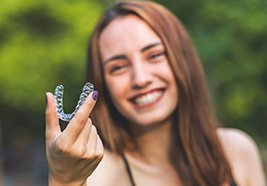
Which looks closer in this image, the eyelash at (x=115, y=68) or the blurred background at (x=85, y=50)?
the eyelash at (x=115, y=68)

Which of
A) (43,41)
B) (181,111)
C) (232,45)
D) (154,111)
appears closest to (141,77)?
(154,111)

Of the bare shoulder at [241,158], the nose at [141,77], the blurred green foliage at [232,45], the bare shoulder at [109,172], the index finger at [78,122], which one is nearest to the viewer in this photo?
the index finger at [78,122]

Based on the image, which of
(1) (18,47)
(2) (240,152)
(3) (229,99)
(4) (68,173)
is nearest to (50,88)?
(1) (18,47)

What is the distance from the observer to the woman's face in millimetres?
2893

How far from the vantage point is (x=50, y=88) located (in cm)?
754

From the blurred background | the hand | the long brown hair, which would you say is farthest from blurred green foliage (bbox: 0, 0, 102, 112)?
the hand

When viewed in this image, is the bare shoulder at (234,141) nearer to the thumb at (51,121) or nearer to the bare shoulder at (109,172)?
the bare shoulder at (109,172)

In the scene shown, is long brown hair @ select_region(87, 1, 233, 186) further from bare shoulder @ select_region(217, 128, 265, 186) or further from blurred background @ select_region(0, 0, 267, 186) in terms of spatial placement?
blurred background @ select_region(0, 0, 267, 186)

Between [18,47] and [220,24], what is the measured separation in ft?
6.90

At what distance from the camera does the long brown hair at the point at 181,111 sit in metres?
2.98

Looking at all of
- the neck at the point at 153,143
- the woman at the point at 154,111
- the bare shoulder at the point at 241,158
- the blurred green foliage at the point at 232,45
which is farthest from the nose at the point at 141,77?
the blurred green foliage at the point at 232,45

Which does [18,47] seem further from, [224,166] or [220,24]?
[224,166]

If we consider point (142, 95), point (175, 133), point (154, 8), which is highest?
point (154, 8)

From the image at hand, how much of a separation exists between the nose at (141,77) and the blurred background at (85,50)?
10.5 feet
